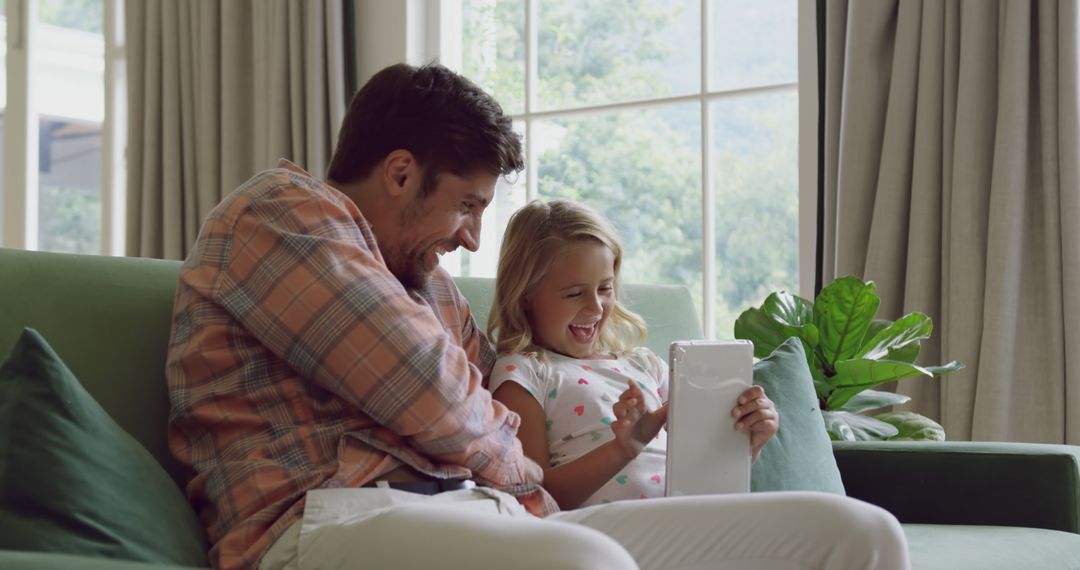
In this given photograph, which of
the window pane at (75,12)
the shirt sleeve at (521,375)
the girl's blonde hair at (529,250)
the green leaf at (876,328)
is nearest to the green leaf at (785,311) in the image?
the green leaf at (876,328)

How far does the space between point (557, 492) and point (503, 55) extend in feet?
8.70

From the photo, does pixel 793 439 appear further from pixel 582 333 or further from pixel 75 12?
pixel 75 12

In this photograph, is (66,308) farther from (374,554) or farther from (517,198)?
(517,198)

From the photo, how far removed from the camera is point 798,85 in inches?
127

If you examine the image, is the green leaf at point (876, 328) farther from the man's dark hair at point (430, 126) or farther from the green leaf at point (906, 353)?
the man's dark hair at point (430, 126)

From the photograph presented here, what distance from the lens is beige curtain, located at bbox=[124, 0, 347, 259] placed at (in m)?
4.05

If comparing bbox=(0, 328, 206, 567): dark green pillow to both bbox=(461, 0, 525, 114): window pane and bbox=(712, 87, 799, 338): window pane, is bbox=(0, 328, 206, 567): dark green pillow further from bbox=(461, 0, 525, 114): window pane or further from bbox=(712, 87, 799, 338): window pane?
bbox=(461, 0, 525, 114): window pane

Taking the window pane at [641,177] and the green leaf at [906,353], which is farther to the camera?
the window pane at [641,177]

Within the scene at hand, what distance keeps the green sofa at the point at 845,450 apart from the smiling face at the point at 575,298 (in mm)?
203

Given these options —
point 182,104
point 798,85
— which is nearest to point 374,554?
point 798,85

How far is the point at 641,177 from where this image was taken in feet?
12.3

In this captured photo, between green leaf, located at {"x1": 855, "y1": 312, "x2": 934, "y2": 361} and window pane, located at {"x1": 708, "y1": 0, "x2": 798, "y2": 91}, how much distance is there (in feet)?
3.88

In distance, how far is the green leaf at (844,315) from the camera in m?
2.38

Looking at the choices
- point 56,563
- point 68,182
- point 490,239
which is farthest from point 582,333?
point 68,182
